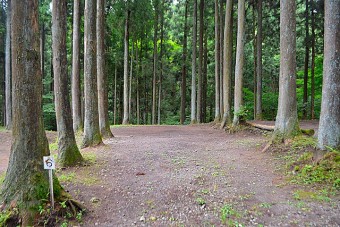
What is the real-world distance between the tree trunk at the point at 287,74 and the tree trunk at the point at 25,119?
19.6 ft

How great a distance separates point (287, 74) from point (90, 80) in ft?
18.9

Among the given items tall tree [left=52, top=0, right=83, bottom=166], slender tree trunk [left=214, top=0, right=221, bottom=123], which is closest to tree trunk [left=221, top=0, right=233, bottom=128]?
slender tree trunk [left=214, top=0, right=221, bottom=123]

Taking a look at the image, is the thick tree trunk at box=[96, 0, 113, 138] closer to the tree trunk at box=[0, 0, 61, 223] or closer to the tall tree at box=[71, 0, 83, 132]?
the tall tree at box=[71, 0, 83, 132]

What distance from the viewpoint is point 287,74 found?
7281 mm

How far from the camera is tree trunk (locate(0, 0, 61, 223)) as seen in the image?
361 cm

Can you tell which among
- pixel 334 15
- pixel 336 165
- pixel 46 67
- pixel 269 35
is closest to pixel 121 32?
pixel 269 35

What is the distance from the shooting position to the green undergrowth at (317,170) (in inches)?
170

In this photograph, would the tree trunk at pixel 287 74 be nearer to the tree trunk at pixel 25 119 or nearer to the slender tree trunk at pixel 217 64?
the tree trunk at pixel 25 119

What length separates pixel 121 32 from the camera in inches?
774

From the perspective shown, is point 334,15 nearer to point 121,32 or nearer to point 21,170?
point 21,170

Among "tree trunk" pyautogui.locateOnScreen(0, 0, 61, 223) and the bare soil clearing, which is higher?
"tree trunk" pyautogui.locateOnScreen(0, 0, 61, 223)

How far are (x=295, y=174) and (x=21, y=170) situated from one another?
476cm

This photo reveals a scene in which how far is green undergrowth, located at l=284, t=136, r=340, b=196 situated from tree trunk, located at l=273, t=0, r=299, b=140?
4.72 feet

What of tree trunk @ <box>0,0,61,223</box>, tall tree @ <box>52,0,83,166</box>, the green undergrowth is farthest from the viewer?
tall tree @ <box>52,0,83,166</box>
